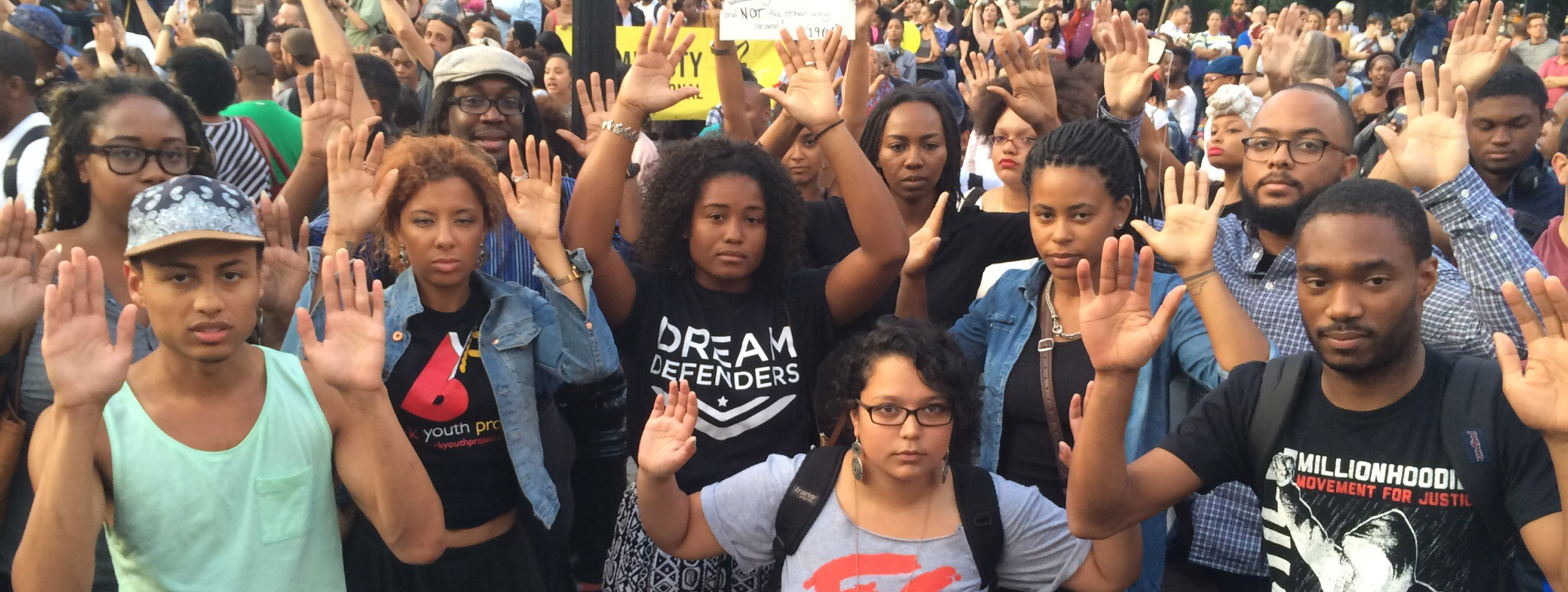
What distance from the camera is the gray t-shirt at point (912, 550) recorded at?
3012 mm

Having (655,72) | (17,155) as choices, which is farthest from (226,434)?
(17,155)

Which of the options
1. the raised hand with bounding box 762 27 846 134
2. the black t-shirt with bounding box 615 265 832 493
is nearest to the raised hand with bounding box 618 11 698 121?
the raised hand with bounding box 762 27 846 134

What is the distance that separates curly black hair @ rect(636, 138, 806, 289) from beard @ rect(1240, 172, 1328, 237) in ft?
4.33

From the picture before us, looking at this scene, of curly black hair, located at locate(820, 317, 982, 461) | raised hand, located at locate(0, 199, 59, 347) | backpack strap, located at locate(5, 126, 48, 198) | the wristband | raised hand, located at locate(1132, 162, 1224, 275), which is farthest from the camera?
backpack strap, located at locate(5, 126, 48, 198)

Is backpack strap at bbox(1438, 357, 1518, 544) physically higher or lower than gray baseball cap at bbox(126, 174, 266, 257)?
lower

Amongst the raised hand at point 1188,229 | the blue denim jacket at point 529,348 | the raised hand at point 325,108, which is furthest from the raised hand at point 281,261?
the raised hand at point 1188,229

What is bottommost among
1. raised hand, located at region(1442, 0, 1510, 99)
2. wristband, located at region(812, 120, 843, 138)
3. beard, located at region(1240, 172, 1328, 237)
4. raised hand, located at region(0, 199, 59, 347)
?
raised hand, located at region(0, 199, 59, 347)

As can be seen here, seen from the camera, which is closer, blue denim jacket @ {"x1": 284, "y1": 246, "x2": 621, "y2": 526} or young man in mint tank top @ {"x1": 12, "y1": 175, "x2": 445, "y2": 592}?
young man in mint tank top @ {"x1": 12, "y1": 175, "x2": 445, "y2": 592}

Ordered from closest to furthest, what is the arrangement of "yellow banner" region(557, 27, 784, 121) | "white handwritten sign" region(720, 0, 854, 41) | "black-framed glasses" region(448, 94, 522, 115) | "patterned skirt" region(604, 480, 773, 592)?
"patterned skirt" region(604, 480, 773, 592), "black-framed glasses" region(448, 94, 522, 115), "white handwritten sign" region(720, 0, 854, 41), "yellow banner" region(557, 27, 784, 121)

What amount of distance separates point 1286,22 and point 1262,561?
4298 millimetres

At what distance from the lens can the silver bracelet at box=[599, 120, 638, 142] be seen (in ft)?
12.7

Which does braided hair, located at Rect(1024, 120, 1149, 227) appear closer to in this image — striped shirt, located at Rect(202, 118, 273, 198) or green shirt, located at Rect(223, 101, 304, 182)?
striped shirt, located at Rect(202, 118, 273, 198)

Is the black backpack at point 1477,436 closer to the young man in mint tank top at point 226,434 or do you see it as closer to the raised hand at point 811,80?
the raised hand at point 811,80

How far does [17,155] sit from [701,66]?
11.4 feet
